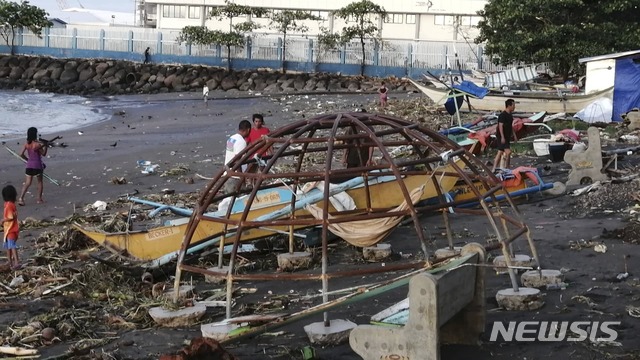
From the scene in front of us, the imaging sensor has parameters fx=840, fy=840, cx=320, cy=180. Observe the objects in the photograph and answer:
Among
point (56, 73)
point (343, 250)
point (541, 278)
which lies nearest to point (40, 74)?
point (56, 73)

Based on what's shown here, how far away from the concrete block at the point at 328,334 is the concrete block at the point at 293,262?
263 cm

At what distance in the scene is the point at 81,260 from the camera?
33.4ft

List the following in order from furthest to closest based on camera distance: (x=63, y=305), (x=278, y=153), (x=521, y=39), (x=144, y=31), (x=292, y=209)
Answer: (x=144, y=31) < (x=521, y=39) < (x=292, y=209) < (x=63, y=305) < (x=278, y=153)

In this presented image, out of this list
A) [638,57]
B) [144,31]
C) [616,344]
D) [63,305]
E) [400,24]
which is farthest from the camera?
[400,24]

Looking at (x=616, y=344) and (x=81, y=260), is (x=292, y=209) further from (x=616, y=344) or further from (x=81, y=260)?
(x=616, y=344)

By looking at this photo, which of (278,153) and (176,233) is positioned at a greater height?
(278,153)

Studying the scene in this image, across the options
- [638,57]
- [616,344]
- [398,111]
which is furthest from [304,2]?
[616,344]

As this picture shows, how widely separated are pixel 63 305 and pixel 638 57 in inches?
754

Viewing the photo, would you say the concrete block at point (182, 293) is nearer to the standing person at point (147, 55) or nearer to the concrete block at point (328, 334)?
the concrete block at point (328, 334)

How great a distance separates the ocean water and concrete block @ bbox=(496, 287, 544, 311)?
1962 centimetres

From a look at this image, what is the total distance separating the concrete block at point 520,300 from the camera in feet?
23.9

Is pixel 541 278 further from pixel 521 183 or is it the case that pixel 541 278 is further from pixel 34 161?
pixel 34 161

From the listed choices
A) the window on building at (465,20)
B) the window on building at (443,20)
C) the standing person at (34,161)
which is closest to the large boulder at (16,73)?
the window on building at (443,20)

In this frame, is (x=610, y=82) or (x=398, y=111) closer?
(x=610, y=82)
